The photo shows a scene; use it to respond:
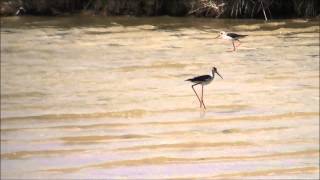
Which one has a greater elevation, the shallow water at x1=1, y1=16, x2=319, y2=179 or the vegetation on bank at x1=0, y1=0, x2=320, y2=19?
the vegetation on bank at x1=0, y1=0, x2=320, y2=19

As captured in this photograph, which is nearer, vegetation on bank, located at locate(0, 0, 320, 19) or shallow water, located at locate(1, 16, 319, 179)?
shallow water, located at locate(1, 16, 319, 179)

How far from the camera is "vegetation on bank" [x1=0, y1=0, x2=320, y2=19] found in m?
19.3

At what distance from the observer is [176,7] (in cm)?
2025

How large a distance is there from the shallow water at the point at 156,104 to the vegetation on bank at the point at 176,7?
1.75m

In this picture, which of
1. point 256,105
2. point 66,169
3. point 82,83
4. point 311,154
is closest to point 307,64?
point 256,105

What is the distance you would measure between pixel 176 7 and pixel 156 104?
10.2m

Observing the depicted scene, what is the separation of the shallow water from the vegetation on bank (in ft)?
5.74

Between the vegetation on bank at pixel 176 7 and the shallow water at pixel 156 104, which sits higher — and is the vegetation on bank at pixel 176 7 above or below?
above

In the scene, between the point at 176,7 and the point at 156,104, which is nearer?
the point at 156,104

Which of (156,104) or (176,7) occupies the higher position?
(176,7)

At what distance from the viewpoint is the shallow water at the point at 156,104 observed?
7.70 meters

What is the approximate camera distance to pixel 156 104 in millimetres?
10438

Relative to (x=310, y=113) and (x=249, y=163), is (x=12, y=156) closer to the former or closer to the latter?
(x=249, y=163)

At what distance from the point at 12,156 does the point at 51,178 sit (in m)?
1.01
